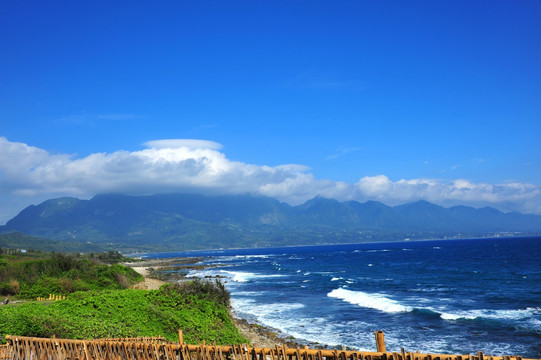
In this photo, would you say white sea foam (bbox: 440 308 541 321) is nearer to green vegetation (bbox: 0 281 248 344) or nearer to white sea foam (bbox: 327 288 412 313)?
white sea foam (bbox: 327 288 412 313)

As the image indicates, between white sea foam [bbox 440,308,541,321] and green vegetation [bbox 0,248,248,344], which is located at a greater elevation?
green vegetation [bbox 0,248,248,344]

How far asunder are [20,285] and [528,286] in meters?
48.2

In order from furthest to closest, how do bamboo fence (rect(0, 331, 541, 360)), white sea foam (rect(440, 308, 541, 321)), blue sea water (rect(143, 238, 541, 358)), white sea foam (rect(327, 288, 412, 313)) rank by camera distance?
white sea foam (rect(327, 288, 412, 313)), white sea foam (rect(440, 308, 541, 321)), blue sea water (rect(143, 238, 541, 358)), bamboo fence (rect(0, 331, 541, 360))

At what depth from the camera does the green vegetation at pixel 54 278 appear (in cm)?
2936

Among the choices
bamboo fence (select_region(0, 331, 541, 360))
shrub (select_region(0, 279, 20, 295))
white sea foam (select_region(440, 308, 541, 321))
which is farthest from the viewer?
shrub (select_region(0, 279, 20, 295))

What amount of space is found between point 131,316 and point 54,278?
56.1ft

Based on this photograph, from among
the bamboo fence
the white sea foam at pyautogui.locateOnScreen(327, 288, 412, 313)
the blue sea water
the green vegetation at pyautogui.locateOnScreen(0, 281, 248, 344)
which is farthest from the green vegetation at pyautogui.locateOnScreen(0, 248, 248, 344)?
the white sea foam at pyautogui.locateOnScreen(327, 288, 412, 313)

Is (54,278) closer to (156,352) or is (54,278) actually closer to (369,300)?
(156,352)

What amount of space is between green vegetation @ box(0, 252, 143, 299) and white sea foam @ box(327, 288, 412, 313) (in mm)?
21217

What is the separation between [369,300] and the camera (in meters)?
35.7

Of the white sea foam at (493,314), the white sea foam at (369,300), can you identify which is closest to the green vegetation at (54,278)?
the white sea foam at (369,300)

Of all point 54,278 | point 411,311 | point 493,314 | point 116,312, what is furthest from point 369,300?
point 54,278

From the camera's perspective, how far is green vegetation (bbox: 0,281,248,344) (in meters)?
13.1

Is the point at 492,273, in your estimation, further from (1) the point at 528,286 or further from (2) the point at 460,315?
(2) the point at 460,315
